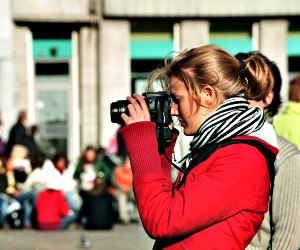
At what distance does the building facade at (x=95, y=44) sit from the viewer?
20.6 meters

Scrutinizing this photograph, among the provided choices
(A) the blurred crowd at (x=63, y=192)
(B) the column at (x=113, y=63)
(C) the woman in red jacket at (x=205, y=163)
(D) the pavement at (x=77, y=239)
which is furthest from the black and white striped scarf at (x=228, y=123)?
(B) the column at (x=113, y=63)

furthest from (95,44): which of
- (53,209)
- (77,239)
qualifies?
(77,239)

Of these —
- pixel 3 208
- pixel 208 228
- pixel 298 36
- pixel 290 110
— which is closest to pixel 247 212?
pixel 208 228

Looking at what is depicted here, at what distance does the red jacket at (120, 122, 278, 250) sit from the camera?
2803 mm

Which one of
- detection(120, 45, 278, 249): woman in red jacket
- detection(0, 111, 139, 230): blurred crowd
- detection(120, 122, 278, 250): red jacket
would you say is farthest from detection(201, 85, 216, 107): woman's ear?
detection(0, 111, 139, 230): blurred crowd

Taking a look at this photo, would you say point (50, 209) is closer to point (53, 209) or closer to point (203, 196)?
point (53, 209)

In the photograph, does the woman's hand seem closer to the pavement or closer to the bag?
the pavement

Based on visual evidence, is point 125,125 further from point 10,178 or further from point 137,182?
point 10,178

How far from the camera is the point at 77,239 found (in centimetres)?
1366

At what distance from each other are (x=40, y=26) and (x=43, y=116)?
1968 millimetres

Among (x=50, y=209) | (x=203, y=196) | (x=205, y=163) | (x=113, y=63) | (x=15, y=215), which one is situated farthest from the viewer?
(x=113, y=63)

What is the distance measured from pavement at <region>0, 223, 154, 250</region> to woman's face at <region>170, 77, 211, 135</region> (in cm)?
878

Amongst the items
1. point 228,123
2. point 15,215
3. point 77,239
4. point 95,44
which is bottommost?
point 77,239

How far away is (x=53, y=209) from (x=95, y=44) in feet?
23.0
